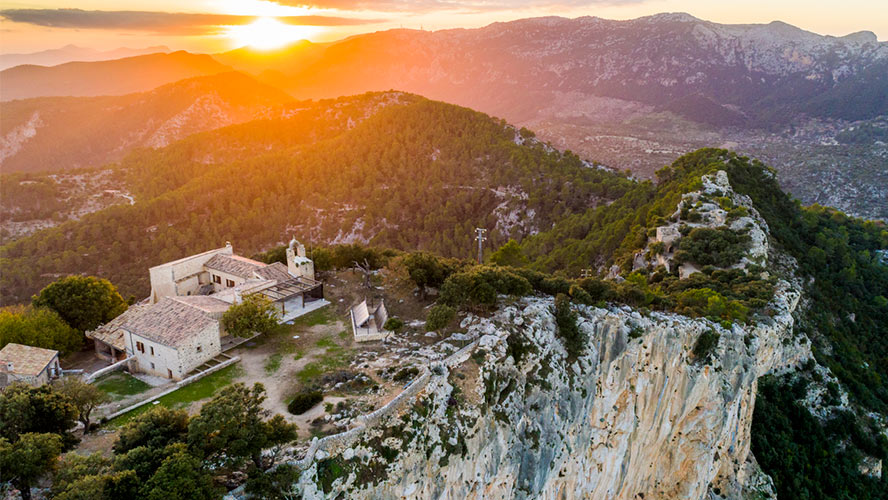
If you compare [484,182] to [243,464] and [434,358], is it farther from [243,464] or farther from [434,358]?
[243,464]

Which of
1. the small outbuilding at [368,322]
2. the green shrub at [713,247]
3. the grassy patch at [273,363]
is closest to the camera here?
the grassy patch at [273,363]

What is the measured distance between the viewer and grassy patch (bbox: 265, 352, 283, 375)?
30656 mm

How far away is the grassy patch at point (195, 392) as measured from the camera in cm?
2713

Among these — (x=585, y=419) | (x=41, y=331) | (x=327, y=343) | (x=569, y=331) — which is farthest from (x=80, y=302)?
(x=585, y=419)

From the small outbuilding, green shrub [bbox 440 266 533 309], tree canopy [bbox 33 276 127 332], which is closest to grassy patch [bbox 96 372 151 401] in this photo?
tree canopy [bbox 33 276 127 332]

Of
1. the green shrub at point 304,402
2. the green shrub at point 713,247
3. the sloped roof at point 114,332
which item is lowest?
the sloped roof at point 114,332

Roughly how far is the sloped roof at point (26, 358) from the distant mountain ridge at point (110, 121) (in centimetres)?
15764

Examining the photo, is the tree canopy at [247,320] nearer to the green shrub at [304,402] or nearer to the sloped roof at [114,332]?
the sloped roof at [114,332]

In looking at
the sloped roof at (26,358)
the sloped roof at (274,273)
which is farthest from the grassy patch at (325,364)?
the sloped roof at (26,358)

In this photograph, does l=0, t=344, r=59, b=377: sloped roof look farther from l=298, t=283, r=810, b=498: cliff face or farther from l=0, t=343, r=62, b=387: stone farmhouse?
l=298, t=283, r=810, b=498: cliff face

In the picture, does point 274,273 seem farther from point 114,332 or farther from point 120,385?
point 120,385

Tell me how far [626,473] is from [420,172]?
79.5 m

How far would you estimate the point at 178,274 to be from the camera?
42.8m

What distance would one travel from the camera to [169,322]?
32.3 m
